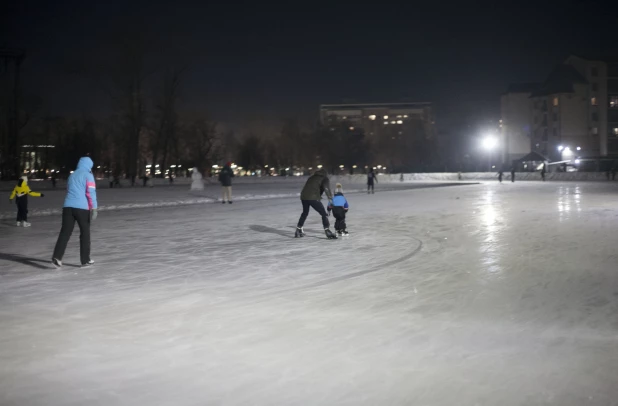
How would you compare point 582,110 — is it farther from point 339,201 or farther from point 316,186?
point 316,186

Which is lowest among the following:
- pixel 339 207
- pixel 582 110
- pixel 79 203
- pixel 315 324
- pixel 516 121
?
pixel 315 324

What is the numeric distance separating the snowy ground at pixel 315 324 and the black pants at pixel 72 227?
33 cm

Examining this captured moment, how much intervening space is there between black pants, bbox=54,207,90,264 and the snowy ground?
331 millimetres

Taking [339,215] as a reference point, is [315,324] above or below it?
below

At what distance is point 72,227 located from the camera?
940 centimetres

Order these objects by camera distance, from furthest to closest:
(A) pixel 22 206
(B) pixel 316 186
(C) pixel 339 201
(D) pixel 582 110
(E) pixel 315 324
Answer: (D) pixel 582 110
(A) pixel 22 206
(C) pixel 339 201
(B) pixel 316 186
(E) pixel 315 324

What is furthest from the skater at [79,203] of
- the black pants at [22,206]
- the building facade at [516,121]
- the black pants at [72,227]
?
the building facade at [516,121]

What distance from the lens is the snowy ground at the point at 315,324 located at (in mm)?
4215

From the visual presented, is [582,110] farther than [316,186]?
Yes

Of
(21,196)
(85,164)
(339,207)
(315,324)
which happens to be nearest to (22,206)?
(21,196)

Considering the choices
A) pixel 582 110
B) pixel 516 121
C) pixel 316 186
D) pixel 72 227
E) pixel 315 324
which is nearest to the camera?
pixel 315 324

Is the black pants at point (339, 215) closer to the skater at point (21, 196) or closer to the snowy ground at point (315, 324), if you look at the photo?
Answer: the snowy ground at point (315, 324)

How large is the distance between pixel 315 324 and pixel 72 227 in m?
5.22

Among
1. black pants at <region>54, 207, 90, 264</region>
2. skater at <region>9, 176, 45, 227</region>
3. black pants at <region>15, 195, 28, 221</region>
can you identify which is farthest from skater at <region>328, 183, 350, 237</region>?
black pants at <region>15, 195, 28, 221</region>
